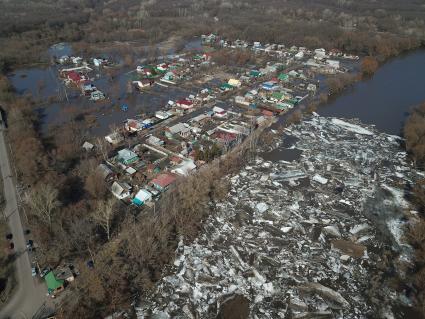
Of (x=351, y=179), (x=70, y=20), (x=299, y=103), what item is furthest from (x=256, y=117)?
(x=70, y=20)

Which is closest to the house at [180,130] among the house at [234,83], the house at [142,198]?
the house at [142,198]

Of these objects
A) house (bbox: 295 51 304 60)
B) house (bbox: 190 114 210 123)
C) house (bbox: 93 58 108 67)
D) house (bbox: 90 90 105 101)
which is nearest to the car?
house (bbox: 190 114 210 123)

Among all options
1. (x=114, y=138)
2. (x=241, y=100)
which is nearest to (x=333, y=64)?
(x=241, y=100)

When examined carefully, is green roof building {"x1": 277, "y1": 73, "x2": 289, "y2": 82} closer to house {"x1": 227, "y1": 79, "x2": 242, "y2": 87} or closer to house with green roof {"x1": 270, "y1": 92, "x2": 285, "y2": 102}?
house {"x1": 227, "y1": 79, "x2": 242, "y2": 87}

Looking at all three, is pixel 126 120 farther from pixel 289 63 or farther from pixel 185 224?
pixel 289 63

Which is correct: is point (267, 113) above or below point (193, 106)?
A: above

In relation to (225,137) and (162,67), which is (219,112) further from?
(162,67)
